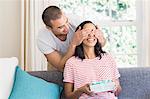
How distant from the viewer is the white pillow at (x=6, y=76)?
199cm

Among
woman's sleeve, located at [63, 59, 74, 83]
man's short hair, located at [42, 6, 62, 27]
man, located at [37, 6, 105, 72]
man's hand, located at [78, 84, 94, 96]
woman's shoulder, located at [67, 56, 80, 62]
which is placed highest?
man's short hair, located at [42, 6, 62, 27]

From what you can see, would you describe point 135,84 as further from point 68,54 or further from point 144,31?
point 144,31

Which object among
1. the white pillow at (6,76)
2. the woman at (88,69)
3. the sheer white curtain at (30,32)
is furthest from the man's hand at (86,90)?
the sheer white curtain at (30,32)

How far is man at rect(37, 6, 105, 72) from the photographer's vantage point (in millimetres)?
2080

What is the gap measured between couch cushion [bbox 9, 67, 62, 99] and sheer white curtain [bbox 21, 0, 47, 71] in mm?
803

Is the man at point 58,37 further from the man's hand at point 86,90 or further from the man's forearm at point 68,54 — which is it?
the man's hand at point 86,90

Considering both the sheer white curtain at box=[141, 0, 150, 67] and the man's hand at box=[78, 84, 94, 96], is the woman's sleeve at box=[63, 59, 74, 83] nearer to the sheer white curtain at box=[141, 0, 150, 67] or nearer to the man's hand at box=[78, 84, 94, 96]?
the man's hand at box=[78, 84, 94, 96]

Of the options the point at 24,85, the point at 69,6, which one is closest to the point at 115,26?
the point at 69,6

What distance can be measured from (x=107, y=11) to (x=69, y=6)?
0.41 m

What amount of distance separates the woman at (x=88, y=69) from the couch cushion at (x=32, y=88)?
108mm

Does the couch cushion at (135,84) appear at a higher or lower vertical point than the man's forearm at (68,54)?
lower

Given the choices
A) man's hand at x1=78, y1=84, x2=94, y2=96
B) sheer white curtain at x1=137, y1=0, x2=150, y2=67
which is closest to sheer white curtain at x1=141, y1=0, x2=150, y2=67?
sheer white curtain at x1=137, y1=0, x2=150, y2=67

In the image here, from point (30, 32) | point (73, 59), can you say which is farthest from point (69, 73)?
point (30, 32)

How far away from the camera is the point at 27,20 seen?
9.62ft
